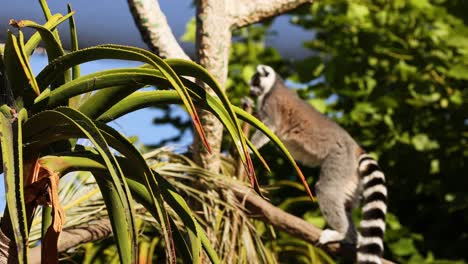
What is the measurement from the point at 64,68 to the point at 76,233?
1.65 m

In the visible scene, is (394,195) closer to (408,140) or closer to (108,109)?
(408,140)

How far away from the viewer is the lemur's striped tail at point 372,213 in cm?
424

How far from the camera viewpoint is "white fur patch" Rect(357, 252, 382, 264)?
4.05 metres

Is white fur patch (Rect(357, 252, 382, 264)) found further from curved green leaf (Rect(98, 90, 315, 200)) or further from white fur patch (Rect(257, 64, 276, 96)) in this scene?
curved green leaf (Rect(98, 90, 315, 200))

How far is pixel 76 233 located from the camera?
129 inches

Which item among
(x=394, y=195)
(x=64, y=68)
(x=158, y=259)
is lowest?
(x=394, y=195)

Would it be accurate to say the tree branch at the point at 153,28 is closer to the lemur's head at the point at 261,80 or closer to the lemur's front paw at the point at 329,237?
the lemur's front paw at the point at 329,237

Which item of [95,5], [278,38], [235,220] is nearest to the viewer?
[235,220]

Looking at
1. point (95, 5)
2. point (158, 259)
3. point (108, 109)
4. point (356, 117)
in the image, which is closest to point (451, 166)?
point (356, 117)

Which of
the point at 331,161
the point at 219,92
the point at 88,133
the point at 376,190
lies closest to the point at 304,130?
the point at 331,161

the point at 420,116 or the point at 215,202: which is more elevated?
the point at 215,202

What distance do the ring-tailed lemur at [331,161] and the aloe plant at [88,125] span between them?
2.29 m

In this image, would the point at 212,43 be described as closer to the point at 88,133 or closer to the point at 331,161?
the point at 331,161

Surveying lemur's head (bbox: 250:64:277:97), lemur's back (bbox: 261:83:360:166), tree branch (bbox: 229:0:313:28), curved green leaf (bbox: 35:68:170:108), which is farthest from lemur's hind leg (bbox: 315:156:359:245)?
curved green leaf (bbox: 35:68:170:108)
